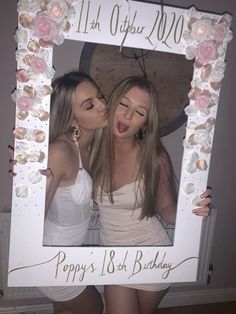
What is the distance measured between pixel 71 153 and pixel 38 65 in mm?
308

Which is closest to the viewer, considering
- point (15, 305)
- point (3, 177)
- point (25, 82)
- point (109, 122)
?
point (25, 82)

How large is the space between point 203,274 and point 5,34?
1.54 meters

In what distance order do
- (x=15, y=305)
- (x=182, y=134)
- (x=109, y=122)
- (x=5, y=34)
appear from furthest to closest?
(x=15, y=305) → (x=5, y=34) → (x=182, y=134) → (x=109, y=122)

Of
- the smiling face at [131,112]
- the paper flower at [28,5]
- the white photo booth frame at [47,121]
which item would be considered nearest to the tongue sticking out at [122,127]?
the smiling face at [131,112]

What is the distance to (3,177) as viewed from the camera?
4.85 ft

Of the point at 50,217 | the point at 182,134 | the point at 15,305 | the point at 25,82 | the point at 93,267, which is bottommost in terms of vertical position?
the point at 15,305

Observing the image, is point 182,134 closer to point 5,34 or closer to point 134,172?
point 134,172

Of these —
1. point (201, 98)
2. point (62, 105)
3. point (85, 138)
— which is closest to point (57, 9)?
point (62, 105)

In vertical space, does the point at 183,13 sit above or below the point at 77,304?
above

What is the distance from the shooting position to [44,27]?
921 mm

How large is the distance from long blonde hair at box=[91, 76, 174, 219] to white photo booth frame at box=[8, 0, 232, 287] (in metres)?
0.12

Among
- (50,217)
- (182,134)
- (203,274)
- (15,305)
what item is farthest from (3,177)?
(203,274)

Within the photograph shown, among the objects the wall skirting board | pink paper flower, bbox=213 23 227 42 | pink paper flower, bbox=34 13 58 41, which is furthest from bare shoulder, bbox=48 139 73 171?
the wall skirting board

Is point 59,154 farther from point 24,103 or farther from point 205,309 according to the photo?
point 205,309
